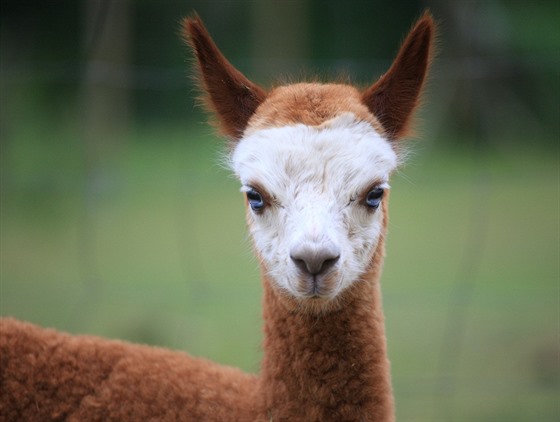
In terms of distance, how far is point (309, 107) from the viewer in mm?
3027

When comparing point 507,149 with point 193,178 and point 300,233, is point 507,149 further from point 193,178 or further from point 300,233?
point 300,233

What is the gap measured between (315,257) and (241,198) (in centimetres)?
905

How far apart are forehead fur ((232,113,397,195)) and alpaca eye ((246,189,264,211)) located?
0.16ft

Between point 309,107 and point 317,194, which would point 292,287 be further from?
point 309,107

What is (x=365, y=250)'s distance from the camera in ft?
9.76

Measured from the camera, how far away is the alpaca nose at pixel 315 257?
2643mm

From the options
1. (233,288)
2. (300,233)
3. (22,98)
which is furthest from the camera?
(22,98)

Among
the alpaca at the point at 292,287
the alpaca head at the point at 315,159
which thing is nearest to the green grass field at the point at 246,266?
the alpaca head at the point at 315,159

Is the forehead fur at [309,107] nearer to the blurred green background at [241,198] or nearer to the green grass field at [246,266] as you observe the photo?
the blurred green background at [241,198]

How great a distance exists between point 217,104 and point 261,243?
637 millimetres

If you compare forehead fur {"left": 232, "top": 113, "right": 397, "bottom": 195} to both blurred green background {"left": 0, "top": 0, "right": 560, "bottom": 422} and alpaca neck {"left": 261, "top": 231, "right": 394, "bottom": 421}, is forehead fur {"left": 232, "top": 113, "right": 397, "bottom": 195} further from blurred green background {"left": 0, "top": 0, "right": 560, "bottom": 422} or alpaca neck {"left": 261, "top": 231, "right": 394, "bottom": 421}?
blurred green background {"left": 0, "top": 0, "right": 560, "bottom": 422}

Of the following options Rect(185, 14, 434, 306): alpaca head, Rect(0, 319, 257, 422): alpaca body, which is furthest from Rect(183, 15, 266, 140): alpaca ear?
Rect(0, 319, 257, 422): alpaca body

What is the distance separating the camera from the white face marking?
2734 mm

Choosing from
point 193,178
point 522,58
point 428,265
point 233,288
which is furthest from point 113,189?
point 522,58
